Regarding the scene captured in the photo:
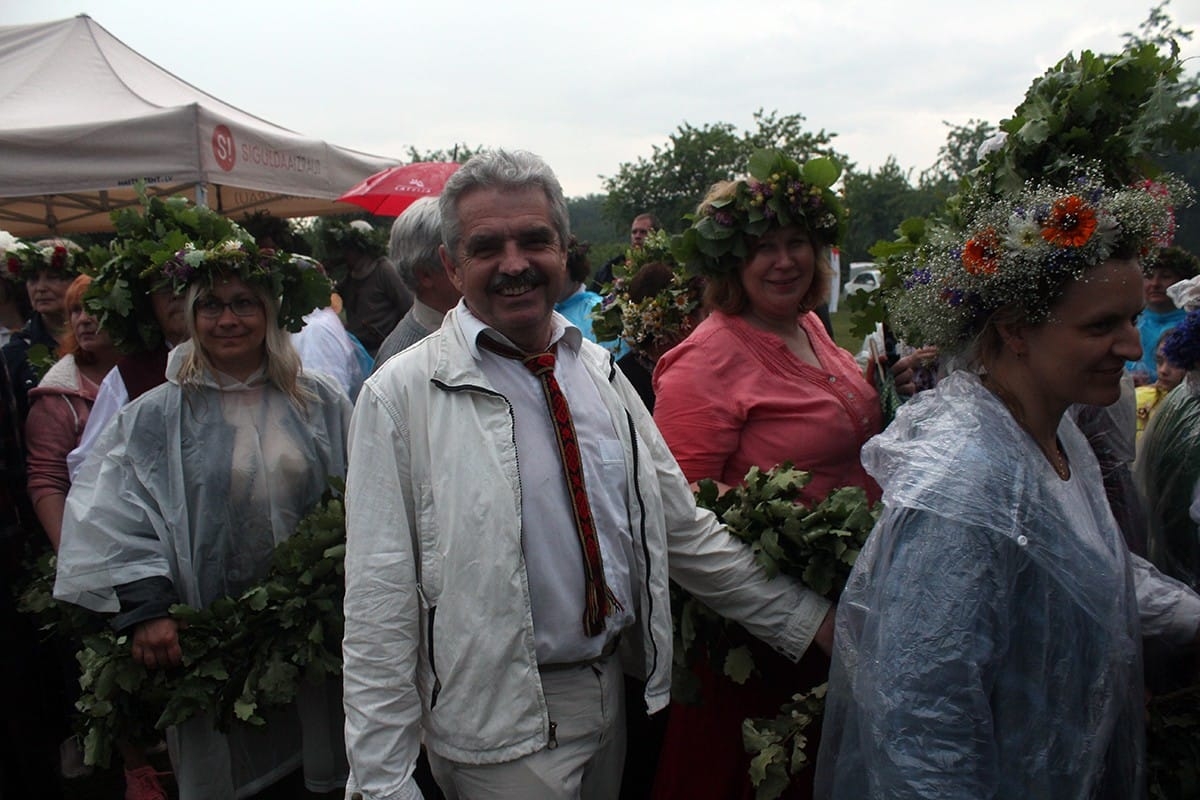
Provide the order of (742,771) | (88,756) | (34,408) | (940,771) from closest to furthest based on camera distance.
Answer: (940,771)
(742,771)
(88,756)
(34,408)

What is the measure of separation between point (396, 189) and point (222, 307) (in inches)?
182

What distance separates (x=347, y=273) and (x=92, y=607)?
4020 millimetres

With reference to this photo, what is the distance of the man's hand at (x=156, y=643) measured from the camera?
3.03m

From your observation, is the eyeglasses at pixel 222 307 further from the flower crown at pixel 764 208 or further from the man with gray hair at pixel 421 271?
the flower crown at pixel 764 208

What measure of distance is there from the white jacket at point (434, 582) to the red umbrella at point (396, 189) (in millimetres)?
5967

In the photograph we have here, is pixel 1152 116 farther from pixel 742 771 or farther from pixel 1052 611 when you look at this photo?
pixel 742 771

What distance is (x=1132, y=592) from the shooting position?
82.0 inches

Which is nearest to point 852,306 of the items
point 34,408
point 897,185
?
point 34,408

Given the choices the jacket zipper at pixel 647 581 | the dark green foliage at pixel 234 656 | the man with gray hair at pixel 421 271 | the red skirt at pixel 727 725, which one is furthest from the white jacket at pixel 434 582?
the man with gray hair at pixel 421 271

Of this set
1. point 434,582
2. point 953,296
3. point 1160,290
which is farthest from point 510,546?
point 1160,290

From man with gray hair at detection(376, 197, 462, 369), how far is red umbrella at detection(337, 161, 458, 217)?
399 centimetres

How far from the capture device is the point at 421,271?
152 inches

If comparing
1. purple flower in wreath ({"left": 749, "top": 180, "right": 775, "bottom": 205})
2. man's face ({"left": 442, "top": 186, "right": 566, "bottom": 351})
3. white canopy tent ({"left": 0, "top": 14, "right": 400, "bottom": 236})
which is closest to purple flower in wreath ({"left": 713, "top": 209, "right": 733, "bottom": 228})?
purple flower in wreath ({"left": 749, "top": 180, "right": 775, "bottom": 205})

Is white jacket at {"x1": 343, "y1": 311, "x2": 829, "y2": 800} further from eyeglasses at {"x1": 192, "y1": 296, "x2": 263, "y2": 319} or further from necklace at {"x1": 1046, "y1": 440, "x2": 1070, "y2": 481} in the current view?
eyeglasses at {"x1": 192, "y1": 296, "x2": 263, "y2": 319}
